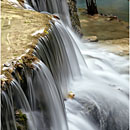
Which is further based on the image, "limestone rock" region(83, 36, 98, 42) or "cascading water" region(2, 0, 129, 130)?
"limestone rock" region(83, 36, 98, 42)

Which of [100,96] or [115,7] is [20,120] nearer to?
[100,96]

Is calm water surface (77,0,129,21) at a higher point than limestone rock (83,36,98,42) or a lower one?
lower

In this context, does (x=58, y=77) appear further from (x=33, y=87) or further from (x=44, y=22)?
(x=33, y=87)

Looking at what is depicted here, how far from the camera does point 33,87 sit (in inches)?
144

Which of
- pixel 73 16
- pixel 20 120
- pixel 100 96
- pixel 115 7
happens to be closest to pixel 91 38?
pixel 73 16

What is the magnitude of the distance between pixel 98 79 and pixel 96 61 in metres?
1.31

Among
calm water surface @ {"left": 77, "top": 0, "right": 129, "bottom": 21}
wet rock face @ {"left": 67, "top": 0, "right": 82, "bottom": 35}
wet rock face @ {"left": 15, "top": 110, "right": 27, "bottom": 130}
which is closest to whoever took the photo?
wet rock face @ {"left": 15, "top": 110, "right": 27, "bottom": 130}

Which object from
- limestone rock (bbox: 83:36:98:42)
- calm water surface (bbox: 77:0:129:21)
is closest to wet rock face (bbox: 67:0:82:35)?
limestone rock (bbox: 83:36:98:42)

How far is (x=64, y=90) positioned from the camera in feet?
16.6

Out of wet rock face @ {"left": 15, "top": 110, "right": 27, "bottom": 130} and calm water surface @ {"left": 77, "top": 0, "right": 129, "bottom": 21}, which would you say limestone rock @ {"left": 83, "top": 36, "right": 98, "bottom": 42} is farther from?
wet rock face @ {"left": 15, "top": 110, "right": 27, "bottom": 130}

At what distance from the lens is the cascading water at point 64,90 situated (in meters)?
3.41

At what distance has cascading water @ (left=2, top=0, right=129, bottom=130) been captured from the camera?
3406 millimetres

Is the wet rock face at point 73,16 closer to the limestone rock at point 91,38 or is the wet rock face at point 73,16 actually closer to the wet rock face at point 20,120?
the limestone rock at point 91,38

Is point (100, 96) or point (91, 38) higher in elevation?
point (100, 96)
